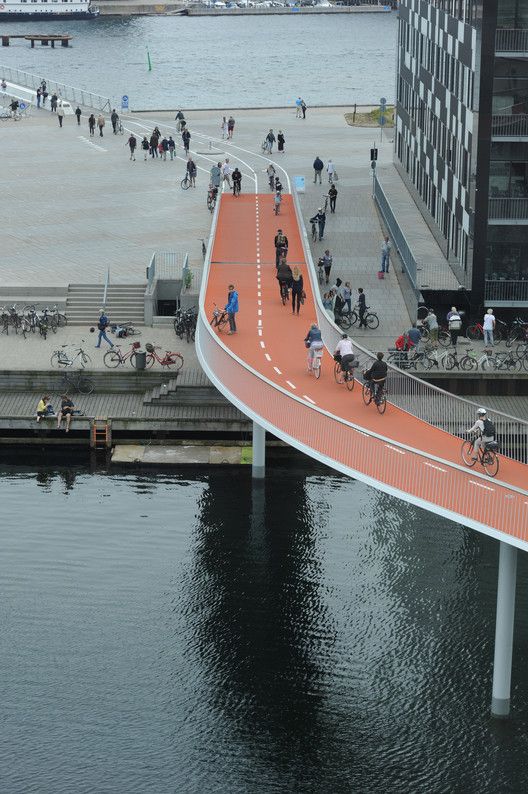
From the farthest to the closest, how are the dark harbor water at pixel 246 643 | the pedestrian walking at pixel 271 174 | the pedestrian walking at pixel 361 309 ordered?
the pedestrian walking at pixel 271 174 → the pedestrian walking at pixel 361 309 → the dark harbor water at pixel 246 643

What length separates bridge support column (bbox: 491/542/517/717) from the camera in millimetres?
33969

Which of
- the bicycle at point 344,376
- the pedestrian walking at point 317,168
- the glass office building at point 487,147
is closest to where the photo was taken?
the bicycle at point 344,376

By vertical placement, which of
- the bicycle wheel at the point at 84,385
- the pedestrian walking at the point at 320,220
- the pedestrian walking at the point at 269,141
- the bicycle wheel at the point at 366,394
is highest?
the pedestrian walking at the point at 269,141

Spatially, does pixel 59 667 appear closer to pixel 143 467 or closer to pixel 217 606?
pixel 217 606

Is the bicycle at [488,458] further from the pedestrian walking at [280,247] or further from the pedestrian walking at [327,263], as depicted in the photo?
the pedestrian walking at [327,263]

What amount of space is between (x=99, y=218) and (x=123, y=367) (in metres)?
21.5

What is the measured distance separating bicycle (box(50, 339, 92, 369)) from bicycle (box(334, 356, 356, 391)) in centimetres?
1432

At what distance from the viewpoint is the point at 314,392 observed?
40.7 metres

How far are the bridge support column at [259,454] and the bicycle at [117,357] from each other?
7366 mm

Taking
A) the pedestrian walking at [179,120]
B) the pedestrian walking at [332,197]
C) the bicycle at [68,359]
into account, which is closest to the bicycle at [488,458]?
the bicycle at [68,359]

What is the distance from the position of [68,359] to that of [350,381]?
15.5 meters

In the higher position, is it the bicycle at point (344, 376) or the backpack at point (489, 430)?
the backpack at point (489, 430)

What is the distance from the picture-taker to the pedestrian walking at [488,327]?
2104 inches

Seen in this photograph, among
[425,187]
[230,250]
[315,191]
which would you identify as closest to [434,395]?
[230,250]
